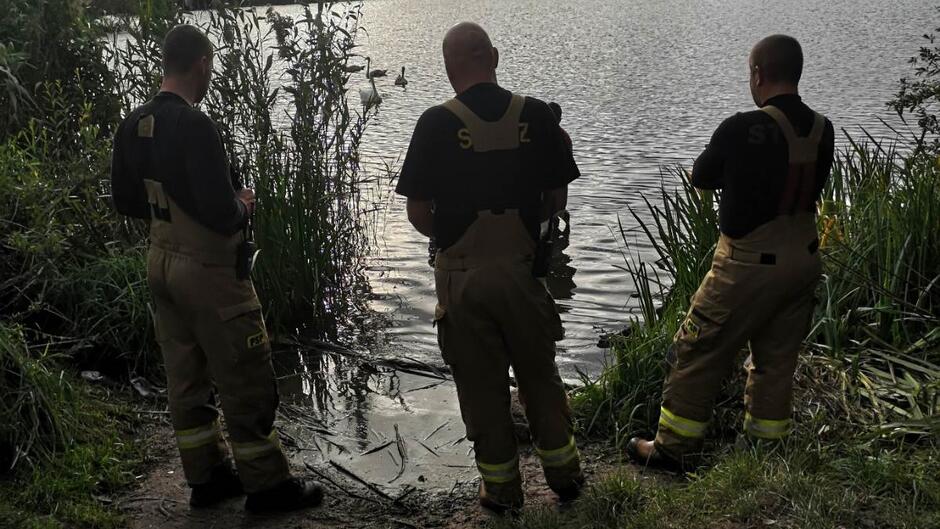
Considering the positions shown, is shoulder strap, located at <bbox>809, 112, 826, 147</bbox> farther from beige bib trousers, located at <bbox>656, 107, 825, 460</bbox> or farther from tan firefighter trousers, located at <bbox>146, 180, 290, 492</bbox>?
tan firefighter trousers, located at <bbox>146, 180, 290, 492</bbox>

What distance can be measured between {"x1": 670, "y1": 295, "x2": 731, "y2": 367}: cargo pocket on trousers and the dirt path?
0.66m

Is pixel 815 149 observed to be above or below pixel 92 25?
below

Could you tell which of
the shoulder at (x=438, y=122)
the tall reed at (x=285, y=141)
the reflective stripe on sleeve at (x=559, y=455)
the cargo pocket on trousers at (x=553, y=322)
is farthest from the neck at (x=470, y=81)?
the tall reed at (x=285, y=141)

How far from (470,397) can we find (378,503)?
791mm

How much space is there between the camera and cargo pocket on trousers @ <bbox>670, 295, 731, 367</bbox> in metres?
4.19

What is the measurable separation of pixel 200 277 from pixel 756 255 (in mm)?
2269

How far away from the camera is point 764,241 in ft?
13.3

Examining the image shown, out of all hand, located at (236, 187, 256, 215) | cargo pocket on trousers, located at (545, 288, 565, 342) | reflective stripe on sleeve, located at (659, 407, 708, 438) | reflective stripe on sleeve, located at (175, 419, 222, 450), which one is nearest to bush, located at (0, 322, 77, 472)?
reflective stripe on sleeve, located at (175, 419, 222, 450)

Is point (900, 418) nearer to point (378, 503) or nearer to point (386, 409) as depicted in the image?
point (378, 503)

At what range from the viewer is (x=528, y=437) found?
5066 mm

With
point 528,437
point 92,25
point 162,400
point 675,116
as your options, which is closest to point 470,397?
point 528,437

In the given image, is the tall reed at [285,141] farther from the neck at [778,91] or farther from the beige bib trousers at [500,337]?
the neck at [778,91]

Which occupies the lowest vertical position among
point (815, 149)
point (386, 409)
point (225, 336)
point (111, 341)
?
point (386, 409)

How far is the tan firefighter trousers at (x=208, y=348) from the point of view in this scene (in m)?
3.98
